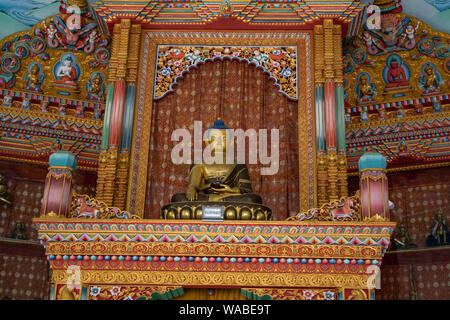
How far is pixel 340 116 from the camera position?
Result: 7293mm

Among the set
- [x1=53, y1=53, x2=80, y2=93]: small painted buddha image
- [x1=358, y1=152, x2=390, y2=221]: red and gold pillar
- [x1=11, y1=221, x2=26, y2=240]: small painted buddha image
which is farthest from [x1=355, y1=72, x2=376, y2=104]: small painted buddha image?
[x1=11, y1=221, x2=26, y2=240]: small painted buddha image

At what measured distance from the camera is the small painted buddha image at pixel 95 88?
27.3ft

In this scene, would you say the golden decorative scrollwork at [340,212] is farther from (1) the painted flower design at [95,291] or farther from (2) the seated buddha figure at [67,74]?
(2) the seated buddha figure at [67,74]

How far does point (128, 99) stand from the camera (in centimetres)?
750

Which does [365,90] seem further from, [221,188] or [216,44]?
[221,188]

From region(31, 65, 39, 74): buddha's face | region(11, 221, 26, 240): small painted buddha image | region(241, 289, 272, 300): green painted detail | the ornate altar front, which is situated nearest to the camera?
region(241, 289, 272, 300): green painted detail

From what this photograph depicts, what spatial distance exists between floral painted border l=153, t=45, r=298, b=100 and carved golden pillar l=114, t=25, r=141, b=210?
1.07 feet

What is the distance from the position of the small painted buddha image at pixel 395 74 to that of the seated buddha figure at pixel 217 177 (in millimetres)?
2555

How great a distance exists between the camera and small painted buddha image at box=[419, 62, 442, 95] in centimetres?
788

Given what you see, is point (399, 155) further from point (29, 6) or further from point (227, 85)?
point (29, 6)

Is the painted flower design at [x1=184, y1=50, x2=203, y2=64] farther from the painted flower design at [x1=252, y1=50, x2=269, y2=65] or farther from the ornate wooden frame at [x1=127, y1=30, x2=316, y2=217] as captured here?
the painted flower design at [x1=252, y1=50, x2=269, y2=65]

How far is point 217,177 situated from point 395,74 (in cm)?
315
